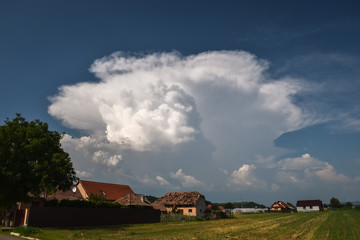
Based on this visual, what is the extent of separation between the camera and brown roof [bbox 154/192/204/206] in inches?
2697

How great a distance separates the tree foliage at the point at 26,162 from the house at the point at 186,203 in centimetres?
4223

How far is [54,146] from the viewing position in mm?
31859

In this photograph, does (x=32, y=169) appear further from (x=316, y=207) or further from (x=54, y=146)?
(x=316, y=207)

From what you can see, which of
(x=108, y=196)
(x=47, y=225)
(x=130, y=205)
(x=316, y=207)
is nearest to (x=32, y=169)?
(x=47, y=225)

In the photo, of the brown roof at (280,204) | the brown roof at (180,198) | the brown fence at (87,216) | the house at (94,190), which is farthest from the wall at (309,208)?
the brown fence at (87,216)

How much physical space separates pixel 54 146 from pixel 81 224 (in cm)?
1182

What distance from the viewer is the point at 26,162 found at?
29406 millimetres

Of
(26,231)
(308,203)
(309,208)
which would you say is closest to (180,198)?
(26,231)

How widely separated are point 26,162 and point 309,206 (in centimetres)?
14802

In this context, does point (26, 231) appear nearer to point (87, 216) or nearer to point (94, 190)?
point (87, 216)

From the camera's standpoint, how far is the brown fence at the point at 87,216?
100 ft

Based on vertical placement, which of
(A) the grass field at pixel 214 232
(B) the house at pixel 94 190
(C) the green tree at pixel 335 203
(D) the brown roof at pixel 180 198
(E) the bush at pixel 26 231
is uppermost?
(B) the house at pixel 94 190

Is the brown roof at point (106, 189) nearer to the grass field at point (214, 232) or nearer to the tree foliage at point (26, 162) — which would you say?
the grass field at point (214, 232)

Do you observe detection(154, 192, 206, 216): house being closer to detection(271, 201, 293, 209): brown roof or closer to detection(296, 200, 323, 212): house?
detection(271, 201, 293, 209): brown roof
